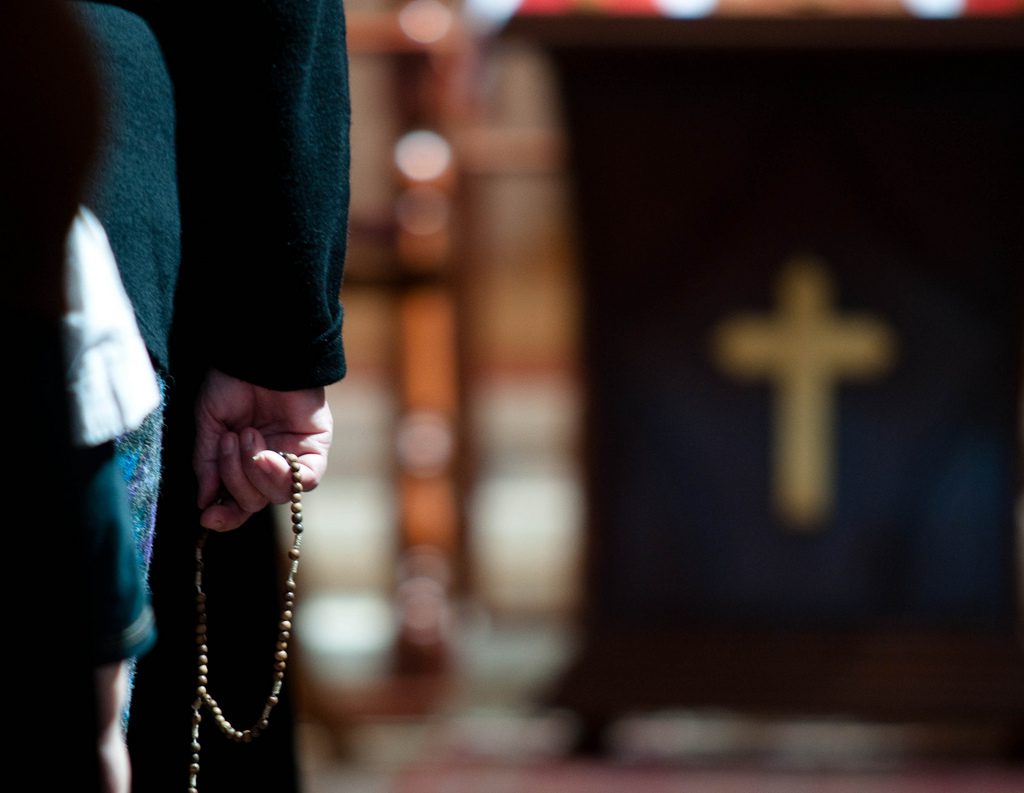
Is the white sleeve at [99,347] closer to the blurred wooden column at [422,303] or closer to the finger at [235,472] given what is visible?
the finger at [235,472]

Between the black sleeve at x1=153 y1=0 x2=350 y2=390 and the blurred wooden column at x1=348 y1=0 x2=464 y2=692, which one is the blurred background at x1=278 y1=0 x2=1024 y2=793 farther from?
the black sleeve at x1=153 y1=0 x2=350 y2=390

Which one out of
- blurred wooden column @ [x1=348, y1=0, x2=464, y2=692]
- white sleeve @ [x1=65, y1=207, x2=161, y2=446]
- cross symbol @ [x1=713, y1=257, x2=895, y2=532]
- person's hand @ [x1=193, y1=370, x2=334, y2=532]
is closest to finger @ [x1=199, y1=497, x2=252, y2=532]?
person's hand @ [x1=193, y1=370, x2=334, y2=532]

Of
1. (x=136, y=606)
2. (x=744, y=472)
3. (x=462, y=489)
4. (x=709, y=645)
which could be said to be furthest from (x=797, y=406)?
(x=136, y=606)

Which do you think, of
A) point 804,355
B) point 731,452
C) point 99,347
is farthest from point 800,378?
point 99,347

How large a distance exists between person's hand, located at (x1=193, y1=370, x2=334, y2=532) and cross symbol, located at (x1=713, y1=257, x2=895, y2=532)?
1.56 metres

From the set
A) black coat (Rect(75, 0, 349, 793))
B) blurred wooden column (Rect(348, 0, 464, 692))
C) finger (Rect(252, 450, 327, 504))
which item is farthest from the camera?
blurred wooden column (Rect(348, 0, 464, 692))

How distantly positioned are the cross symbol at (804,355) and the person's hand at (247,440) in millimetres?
1561

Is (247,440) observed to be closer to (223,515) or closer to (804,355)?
(223,515)

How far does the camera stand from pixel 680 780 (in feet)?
8.29

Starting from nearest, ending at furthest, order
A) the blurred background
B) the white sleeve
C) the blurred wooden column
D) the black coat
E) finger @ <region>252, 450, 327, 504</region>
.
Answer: the white sleeve, the black coat, finger @ <region>252, 450, 327, 504</region>, the blurred background, the blurred wooden column

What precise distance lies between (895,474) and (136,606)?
6.36 feet

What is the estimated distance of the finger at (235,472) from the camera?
99cm

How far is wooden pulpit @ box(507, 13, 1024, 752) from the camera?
8.04 feet

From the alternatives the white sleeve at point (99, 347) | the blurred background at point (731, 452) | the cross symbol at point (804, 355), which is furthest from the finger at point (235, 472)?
the cross symbol at point (804, 355)
